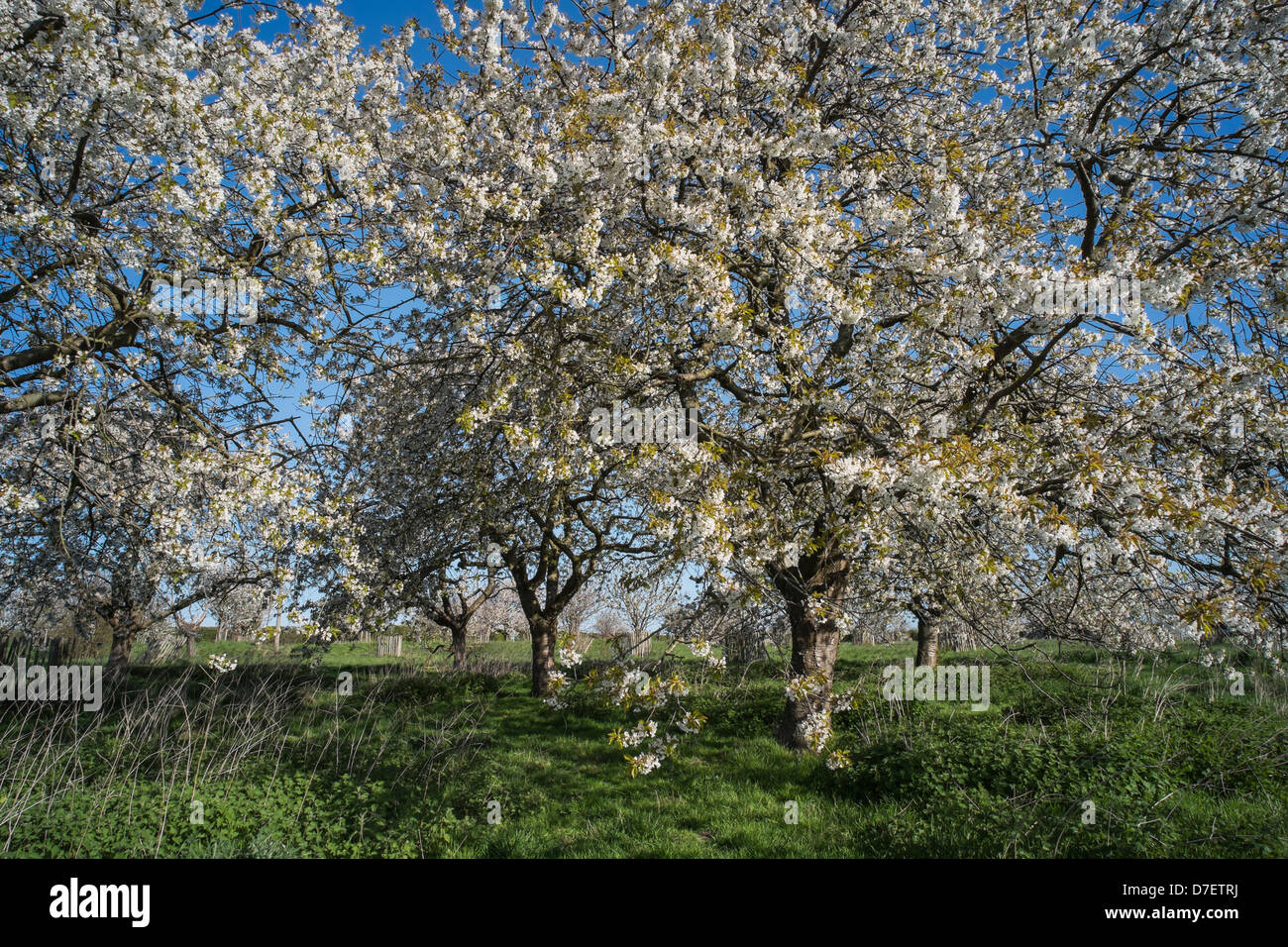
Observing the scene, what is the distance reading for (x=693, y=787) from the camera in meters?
6.44

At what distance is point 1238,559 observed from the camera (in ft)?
15.6

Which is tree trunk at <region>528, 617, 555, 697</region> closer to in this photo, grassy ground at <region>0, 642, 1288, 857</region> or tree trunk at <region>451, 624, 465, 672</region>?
tree trunk at <region>451, 624, 465, 672</region>

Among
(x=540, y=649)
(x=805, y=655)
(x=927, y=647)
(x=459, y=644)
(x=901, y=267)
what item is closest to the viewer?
(x=901, y=267)

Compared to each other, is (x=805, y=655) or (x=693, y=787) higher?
(x=805, y=655)

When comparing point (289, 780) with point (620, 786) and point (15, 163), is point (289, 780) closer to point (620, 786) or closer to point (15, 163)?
point (620, 786)

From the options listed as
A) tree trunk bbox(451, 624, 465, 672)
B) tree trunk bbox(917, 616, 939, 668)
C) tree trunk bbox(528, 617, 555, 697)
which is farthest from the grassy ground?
tree trunk bbox(451, 624, 465, 672)

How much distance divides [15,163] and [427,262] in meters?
3.13

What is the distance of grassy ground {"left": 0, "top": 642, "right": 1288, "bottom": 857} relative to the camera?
4.79 metres

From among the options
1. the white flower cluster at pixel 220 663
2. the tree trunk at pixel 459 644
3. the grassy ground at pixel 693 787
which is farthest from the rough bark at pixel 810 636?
the tree trunk at pixel 459 644

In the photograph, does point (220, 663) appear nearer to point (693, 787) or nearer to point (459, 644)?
point (693, 787)

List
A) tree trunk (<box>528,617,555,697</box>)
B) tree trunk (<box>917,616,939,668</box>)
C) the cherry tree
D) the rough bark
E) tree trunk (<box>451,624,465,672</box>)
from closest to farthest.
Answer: the cherry tree → the rough bark → tree trunk (<box>528,617,555,697</box>) → tree trunk (<box>917,616,939,668</box>) → tree trunk (<box>451,624,465,672</box>)

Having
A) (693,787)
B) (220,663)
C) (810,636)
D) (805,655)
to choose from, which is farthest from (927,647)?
(220,663)

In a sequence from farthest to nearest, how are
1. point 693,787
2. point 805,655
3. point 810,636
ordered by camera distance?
1. point 810,636
2. point 805,655
3. point 693,787
